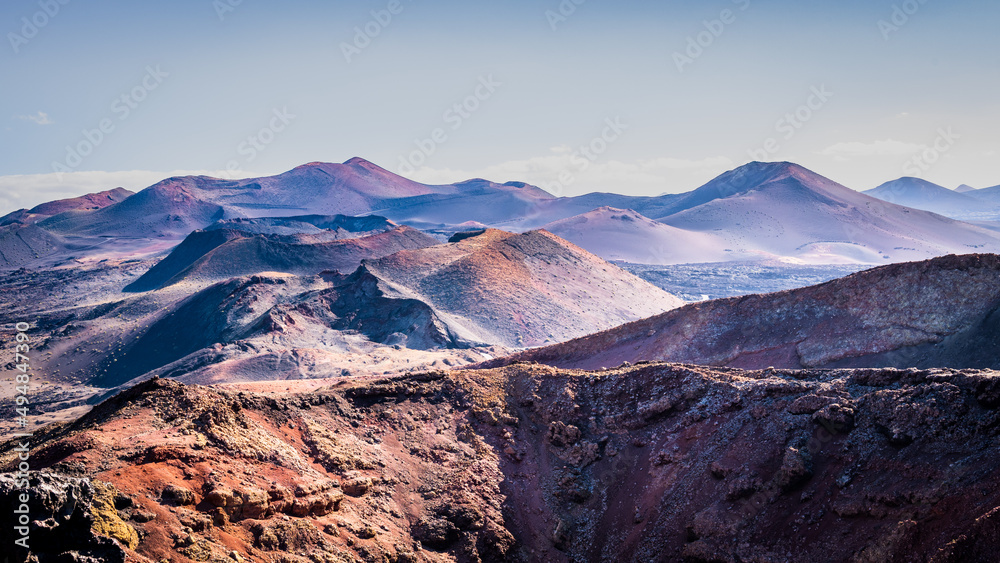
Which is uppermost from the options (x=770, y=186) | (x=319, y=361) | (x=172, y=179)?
(x=172, y=179)

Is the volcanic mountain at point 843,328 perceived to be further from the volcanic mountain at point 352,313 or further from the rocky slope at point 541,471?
the volcanic mountain at point 352,313

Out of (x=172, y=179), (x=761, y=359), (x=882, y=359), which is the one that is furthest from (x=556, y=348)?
(x=172, y=179)

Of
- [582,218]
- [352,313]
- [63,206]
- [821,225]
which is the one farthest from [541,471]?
[63,206]

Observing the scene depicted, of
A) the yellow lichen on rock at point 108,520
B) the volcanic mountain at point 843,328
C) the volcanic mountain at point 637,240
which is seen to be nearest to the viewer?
the yellow lichen on rock at point 108,520

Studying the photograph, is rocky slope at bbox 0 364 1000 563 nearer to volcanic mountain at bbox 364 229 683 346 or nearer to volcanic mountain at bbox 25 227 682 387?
volcanic mountain at bbox 25 227 682 387

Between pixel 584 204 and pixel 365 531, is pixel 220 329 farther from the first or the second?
pixel 584 204

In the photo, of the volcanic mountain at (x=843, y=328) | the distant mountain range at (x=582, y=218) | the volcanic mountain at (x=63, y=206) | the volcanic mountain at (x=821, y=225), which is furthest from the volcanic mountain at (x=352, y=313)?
the volcanic mountain at (x=63, y=206)
